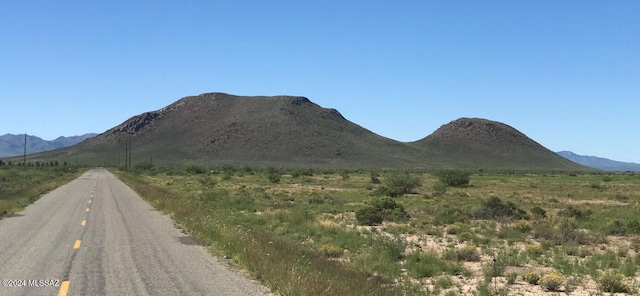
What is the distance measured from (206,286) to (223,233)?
6.37 meters

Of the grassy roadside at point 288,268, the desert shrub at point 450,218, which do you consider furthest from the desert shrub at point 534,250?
the desert shrub at point 450,218

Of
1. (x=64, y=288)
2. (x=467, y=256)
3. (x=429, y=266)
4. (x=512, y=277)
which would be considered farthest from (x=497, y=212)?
(x=64, y=288)

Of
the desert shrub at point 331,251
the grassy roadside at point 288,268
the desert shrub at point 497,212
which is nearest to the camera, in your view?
the grassy roadside at point 288,268

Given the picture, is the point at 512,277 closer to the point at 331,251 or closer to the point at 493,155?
the point at 331,251

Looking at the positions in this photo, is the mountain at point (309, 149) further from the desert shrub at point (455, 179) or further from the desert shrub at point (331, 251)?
the desert shrub at point (331, 251)

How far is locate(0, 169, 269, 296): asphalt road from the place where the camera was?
9.62 metres

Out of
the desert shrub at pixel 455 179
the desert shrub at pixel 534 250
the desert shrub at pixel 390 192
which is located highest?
the desert shrub at pixel 455 179

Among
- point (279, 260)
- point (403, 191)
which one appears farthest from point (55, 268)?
point (403, 191)

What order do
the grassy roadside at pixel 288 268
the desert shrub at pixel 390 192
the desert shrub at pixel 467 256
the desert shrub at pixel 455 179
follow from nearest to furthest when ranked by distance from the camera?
1. the grassy roadside at pixel 288 268
2. the desert shrub at pixel 467 256
3. the desert shrub at pixel 390 192
4. the desert shrub at pixel 455 179

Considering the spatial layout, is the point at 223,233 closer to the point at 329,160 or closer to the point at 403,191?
the point at 403,191

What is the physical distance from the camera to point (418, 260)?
568 inches

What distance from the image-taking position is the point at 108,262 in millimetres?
12172

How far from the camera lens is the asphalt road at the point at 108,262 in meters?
9.62

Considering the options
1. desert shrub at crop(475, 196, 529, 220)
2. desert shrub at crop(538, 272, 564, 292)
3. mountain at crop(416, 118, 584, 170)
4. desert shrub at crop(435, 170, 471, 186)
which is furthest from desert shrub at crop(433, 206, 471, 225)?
mountain at crop(416, 118, 584, 170)
